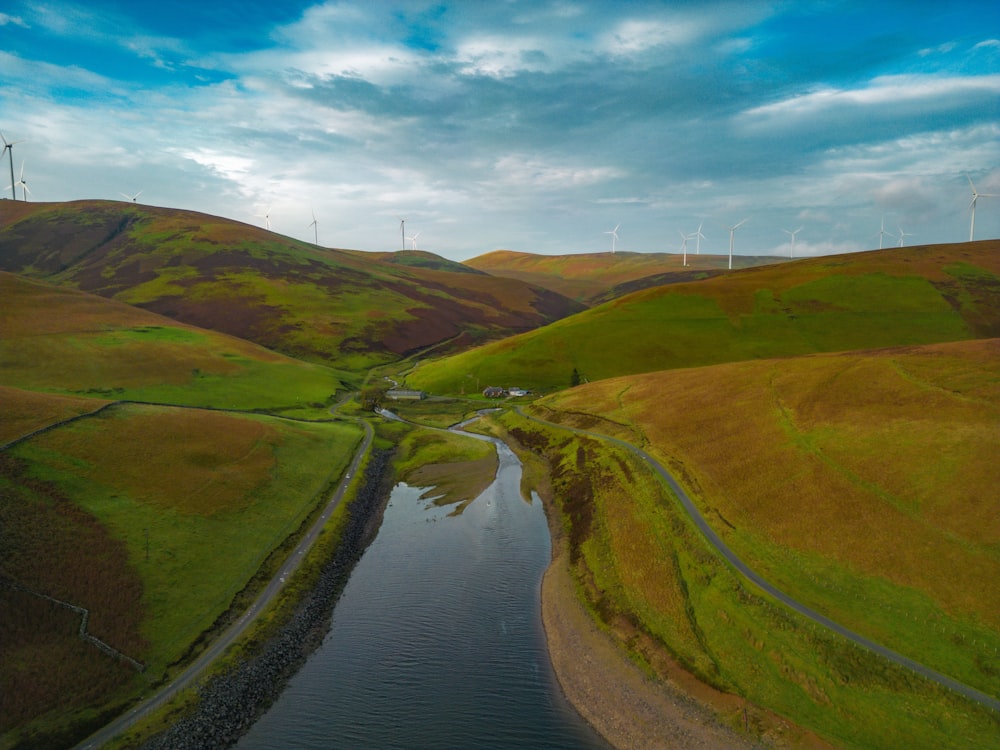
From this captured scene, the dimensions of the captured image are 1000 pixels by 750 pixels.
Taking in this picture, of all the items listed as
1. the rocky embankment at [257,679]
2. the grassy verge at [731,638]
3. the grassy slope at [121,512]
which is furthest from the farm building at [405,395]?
the rocky embankment at [257,679]

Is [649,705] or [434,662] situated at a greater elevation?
[649,705]

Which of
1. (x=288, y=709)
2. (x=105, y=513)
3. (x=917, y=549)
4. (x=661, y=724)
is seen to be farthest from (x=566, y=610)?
(x=105, y=513)

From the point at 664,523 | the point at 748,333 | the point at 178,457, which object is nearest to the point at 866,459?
the point at 664,523

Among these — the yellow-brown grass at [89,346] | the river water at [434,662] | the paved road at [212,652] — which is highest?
Answer: the yellow-brown grass at [89,346]

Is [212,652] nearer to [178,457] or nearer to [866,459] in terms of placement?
[178,457]

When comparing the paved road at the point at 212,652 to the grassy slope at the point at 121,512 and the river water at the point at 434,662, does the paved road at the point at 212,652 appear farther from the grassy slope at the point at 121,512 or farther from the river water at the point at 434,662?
the river water at the point at 434,662

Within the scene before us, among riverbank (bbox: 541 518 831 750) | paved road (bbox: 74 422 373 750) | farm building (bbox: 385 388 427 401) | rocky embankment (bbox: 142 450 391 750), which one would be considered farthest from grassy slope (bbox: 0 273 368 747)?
farm building (bbox: 385 388 427 401)
